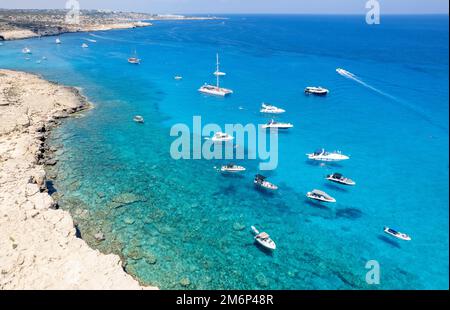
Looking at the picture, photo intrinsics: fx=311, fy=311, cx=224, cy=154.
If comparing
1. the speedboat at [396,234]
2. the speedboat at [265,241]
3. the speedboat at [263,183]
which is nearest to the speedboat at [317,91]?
the speedboat at [263,183]

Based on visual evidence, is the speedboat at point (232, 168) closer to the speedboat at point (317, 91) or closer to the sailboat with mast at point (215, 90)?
the sailboat with mast at point (215, 90)

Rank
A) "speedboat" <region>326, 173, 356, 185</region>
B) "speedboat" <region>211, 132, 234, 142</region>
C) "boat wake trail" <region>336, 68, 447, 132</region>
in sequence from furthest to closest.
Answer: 1. "boat wake trail" <region>336, 68, 447, 132</region>
2. "speedboat" <region>211, 132, 234, 142</region>
3. "speedboat" <region>326, 173, 356, 185</region>

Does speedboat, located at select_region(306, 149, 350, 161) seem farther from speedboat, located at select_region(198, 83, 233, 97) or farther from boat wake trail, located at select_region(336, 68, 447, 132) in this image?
speedboat, located at select_region(198, 83, 233, 97)

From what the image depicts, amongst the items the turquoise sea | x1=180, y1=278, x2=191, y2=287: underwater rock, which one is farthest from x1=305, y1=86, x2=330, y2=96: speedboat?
x1=180, y1=278, x2=191, y2=287: underwater rock

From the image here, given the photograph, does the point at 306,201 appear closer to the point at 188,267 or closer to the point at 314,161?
the point at 314,161

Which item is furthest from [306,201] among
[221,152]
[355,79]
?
[355,79]
